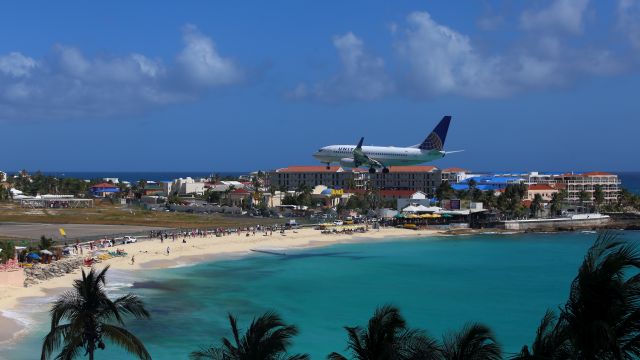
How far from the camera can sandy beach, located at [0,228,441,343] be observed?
1422 inches

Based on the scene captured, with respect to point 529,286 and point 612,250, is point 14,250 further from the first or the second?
point 612,250

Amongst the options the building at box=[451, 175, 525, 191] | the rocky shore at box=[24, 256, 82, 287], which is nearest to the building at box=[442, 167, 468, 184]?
the building at box=[451, 175, 525, 191]

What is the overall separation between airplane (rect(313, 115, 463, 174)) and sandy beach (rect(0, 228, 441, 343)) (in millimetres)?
Result: 9231

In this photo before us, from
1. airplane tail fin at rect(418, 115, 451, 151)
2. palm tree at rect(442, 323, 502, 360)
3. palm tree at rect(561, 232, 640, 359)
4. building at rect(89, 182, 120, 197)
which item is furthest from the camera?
building at rect(89, 182, 120, 197)

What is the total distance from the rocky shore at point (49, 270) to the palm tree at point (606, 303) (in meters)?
37.1

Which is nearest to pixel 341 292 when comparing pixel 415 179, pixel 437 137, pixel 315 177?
pixel 437 137

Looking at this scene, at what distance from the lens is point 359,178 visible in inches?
5507

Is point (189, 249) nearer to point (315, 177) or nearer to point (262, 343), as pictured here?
point (262, 343)

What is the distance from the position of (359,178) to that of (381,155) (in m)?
74.7

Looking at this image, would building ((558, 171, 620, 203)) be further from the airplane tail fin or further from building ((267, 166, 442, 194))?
the airplane tail fin

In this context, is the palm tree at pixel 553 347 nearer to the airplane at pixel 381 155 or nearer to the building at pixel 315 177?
the airplane at pixel 381 155

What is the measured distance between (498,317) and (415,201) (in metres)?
68.0

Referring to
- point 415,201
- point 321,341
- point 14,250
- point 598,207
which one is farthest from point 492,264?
point 598,207

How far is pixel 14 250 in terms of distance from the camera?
45625 mm
